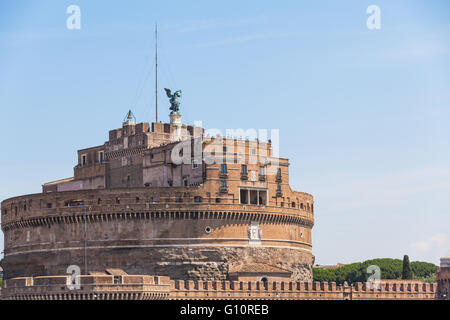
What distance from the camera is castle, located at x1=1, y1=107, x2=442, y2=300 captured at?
128250 millimetres

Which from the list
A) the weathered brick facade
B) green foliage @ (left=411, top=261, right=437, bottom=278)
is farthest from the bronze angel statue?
green foliage @ (left=411, top=261, right=437, bottom=278)

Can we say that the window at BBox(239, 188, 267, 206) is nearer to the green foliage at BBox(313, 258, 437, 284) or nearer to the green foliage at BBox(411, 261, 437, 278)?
the green foliage at BBox(313, 258, 437, 284)

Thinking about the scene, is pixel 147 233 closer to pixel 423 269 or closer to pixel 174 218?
pixel 174 218

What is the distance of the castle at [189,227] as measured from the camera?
421 feet

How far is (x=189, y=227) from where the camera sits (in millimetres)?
128875

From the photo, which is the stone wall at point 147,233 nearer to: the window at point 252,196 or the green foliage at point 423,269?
the window at point 252,196

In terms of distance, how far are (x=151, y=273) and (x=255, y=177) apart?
12331 mm

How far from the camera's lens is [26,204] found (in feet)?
437

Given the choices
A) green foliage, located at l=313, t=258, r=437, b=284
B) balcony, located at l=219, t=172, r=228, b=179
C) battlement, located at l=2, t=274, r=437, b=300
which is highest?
balcony, located at l=219, t=172, r=228, b=179

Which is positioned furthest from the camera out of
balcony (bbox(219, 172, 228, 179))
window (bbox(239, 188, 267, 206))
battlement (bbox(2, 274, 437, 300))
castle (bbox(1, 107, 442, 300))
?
window (bbox(239, 188, 267, 206))

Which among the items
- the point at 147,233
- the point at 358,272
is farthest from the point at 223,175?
the point at 358,272
